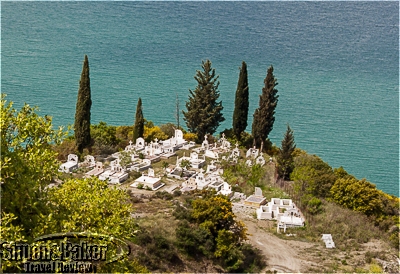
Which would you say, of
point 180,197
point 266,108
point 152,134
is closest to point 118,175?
point 180,197

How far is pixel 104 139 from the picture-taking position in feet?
108

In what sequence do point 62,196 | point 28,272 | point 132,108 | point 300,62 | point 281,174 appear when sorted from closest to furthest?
point 28,272 → point 62,196 → point 281,174 → point 132,108 → point 300,62

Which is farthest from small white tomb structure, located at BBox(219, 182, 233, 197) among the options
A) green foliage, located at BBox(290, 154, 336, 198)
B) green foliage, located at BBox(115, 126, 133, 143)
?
green foliage, located at BBox(115, 126, 133, 143)

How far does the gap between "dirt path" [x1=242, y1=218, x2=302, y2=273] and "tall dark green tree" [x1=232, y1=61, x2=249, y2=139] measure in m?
13.3

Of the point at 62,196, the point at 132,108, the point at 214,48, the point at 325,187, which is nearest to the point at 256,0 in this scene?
the point at 214,48

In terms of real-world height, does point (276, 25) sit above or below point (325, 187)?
above

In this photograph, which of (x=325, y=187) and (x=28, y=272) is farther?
(x=325, y=187)

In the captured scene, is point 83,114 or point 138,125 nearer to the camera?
point 83,114

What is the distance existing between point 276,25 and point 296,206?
8164 centimetres

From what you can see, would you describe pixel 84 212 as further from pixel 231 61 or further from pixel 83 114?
pixel 231 61

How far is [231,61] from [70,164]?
174 feet

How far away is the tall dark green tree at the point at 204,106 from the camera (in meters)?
35.9

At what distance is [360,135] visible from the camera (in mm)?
52156

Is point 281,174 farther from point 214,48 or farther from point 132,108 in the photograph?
point 214,48
